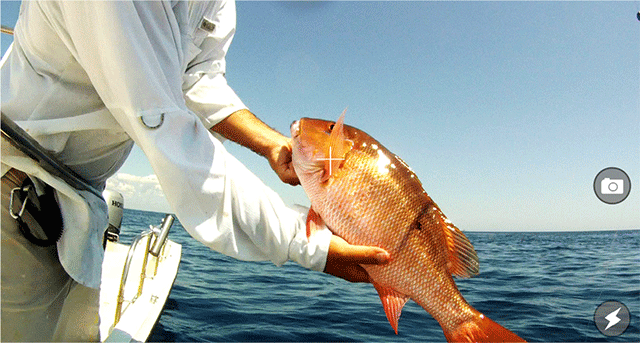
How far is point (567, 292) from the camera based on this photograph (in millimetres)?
9875

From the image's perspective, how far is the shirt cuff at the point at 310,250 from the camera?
1.30 meters

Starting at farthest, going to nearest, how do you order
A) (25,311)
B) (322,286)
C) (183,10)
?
(322,286), (25,311), (183,10)

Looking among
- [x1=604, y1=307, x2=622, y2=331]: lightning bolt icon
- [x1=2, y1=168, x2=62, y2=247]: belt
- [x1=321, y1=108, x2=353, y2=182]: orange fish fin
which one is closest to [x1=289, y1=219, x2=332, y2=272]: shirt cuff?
[x1=321, y1=108, x2=353, y2=182]: orange fish fin

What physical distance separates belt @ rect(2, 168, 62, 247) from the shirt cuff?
2.65ft

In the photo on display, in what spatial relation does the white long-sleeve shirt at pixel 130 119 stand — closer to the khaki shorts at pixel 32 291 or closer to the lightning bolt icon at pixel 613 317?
the khaki shorts at pixel 32 291

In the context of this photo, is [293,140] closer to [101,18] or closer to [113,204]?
[101,18]

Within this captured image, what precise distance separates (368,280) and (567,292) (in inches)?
407

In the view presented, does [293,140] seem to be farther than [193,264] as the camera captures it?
No

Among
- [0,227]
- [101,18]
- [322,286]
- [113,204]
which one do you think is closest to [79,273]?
[0,227]

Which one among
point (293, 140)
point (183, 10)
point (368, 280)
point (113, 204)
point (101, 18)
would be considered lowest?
point (113, 204)

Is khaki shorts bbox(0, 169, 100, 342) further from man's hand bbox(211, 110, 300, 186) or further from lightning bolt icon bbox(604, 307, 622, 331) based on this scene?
lightning bolt icon bbox(604, 307, 622, 331)

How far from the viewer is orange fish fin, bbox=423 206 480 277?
5.75 ft

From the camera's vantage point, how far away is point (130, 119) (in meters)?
1.06

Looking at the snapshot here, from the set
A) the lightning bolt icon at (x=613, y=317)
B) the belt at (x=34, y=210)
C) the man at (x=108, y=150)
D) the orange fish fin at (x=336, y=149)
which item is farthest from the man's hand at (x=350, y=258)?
the lightning bolt icon at (x=613, y=317)
